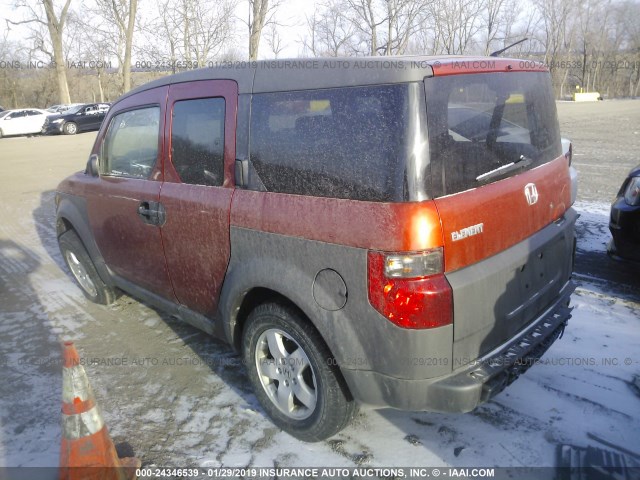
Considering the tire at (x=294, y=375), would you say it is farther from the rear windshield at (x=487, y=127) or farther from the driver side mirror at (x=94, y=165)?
the driver side mirror at (x=94, y=165)

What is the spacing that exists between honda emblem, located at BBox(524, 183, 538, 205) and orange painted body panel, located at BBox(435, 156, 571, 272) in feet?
0.06

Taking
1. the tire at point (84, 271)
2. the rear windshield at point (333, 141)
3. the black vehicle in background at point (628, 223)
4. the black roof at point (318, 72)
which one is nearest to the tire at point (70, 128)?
the tire at point (84, 271)

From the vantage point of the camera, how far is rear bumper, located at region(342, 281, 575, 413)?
2197 millimetres

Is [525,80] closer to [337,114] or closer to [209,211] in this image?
[337,114]

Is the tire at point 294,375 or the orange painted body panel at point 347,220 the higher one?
the orange painted body panel at point 347,220

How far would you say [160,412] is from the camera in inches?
120

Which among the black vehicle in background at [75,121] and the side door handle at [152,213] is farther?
the black vehicle in background at [75,121]

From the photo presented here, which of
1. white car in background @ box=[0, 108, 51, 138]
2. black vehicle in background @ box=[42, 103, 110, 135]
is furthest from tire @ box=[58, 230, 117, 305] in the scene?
white car in background @ box=[0, 108, 51, 138]

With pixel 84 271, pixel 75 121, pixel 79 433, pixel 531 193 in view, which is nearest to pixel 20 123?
pixel 75 121

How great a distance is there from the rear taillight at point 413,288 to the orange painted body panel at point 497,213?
0.09 meters

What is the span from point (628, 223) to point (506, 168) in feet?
7.62

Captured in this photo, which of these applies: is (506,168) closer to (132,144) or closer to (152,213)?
(152,213)

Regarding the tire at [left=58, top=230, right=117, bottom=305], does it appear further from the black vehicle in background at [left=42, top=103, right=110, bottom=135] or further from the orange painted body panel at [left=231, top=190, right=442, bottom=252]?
the black vehicle in background at [left=42, top=103, right=110, bottom=135]

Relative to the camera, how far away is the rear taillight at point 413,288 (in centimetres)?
209
